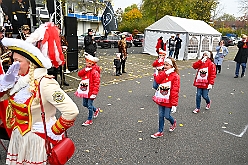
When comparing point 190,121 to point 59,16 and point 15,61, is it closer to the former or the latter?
point 15,61

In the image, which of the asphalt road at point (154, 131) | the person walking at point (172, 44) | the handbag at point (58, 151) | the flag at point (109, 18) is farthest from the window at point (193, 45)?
the handbag at point (58, 151)

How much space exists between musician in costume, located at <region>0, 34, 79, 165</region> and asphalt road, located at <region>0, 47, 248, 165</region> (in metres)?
1.70

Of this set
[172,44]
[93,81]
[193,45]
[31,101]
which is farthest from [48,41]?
[193,45]

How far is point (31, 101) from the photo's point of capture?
2154 millimetres

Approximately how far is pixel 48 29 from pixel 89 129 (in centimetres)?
323

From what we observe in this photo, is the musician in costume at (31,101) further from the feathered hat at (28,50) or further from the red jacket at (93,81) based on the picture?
the red jacket at (93,81)

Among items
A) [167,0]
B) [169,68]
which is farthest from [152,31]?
[169,68]

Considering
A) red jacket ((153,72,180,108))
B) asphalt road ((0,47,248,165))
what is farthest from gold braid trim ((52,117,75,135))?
red jacket ((153,72,180,108))

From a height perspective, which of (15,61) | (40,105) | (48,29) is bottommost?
(40,105)

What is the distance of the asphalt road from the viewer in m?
4.11

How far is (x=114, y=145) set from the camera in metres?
4.45

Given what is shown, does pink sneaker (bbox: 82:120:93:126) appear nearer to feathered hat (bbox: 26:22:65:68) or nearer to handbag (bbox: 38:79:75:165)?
handbag (bbox: 38:79:75:165)

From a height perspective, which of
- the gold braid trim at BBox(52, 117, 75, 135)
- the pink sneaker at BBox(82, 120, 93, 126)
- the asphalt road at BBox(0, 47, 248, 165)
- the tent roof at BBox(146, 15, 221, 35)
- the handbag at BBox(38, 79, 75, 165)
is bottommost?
the asphalt road at BBox(0, 47, 248, 165)

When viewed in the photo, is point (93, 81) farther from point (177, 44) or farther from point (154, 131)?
point (177, 44)
